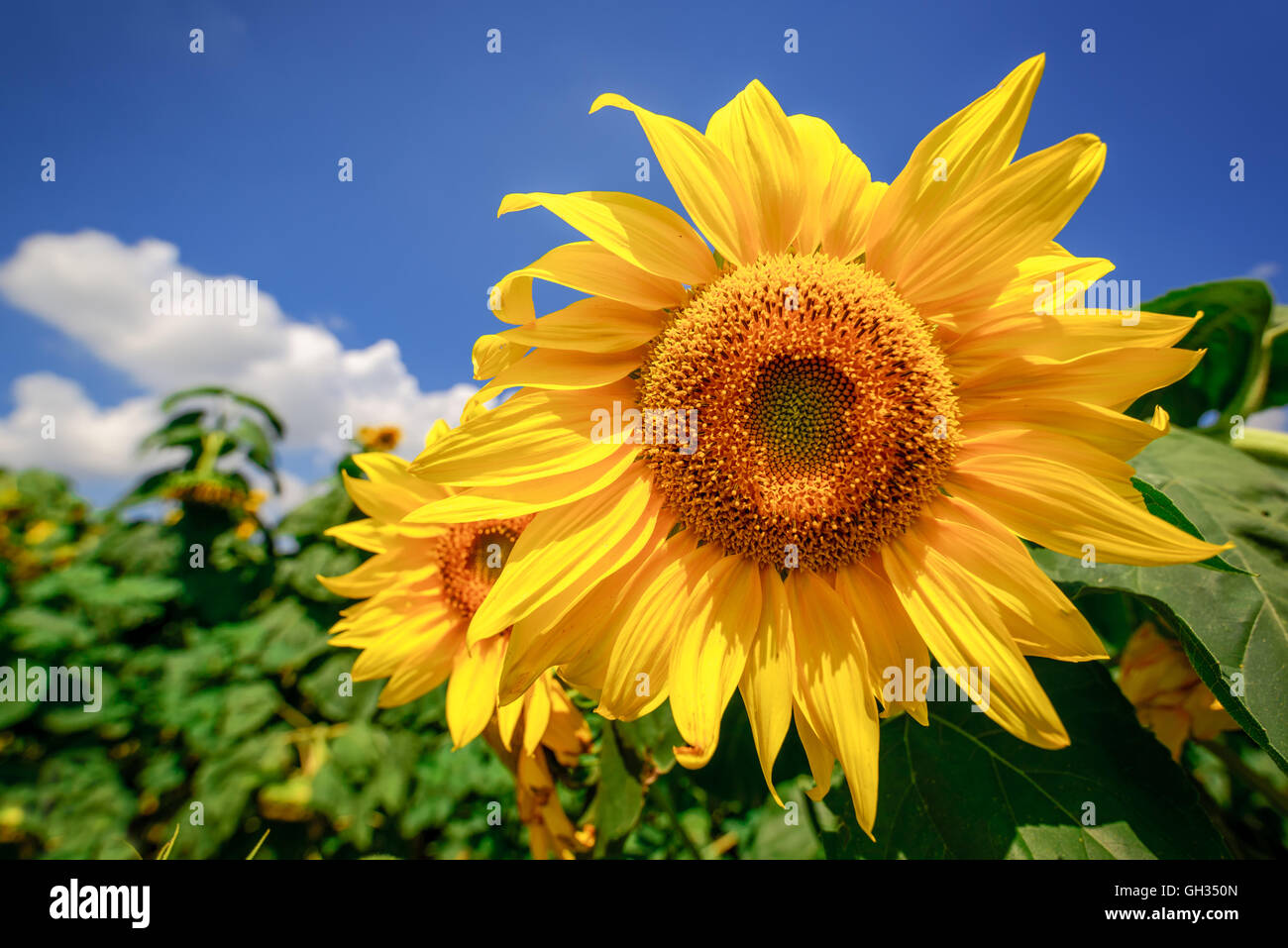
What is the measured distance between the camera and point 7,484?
16.1ft

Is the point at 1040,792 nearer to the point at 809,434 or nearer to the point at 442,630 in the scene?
the point at 809,434

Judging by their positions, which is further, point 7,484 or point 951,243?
point 7,484

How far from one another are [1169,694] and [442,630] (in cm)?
208

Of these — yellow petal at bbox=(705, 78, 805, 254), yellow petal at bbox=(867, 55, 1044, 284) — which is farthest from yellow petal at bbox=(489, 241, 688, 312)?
yellow petal at bbox=(867, 55, 1044, 284)

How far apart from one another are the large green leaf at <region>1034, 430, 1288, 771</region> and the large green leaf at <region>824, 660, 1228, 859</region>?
0.24 m

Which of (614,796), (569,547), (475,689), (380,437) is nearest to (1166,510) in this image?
(569,547)

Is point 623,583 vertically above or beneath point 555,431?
beneath

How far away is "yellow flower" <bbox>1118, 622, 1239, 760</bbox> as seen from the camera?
1731mm

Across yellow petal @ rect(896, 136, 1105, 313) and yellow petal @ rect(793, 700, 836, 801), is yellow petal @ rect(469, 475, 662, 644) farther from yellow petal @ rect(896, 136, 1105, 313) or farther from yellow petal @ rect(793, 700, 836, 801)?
yellow petal @ rect(896, 136, 1105, 313)

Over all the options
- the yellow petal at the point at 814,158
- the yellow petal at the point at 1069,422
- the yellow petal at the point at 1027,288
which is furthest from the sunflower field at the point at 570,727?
the yellow petal at the point at 814,158

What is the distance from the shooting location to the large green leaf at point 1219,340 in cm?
189

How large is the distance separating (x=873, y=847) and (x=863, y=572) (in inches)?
21.3
